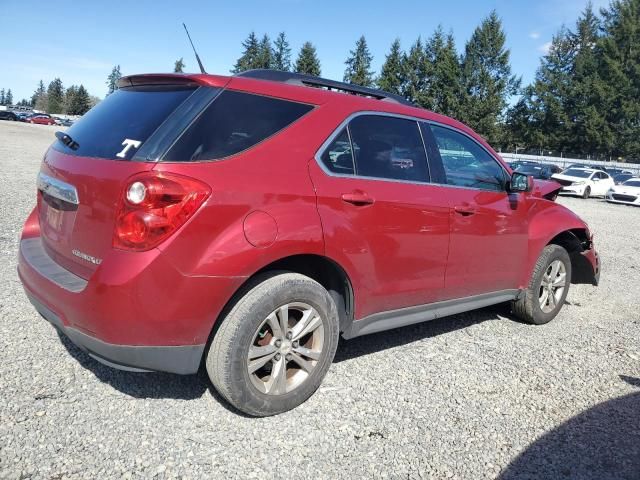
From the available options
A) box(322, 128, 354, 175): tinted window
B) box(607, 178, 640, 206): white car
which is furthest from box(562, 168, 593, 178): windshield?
box(322, 128, 354, 175): tinted window

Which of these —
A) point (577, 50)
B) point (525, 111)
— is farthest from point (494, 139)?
point (577, 50)

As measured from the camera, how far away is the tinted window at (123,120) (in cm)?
270

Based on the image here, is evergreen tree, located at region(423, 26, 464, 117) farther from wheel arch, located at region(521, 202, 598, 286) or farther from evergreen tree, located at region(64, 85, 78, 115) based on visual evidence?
evergreen tree, located at region(64, 85, 78, 115)

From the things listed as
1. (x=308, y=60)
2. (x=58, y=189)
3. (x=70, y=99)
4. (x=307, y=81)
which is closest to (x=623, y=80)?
(x=308, y=60)

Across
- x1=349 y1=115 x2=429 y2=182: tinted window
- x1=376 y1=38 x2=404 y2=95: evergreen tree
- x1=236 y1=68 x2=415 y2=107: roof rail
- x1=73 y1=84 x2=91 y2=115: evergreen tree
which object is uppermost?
x1=376 y1=38 x2=404 y2=95: evergreen tree

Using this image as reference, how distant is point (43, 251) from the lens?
3094 mm

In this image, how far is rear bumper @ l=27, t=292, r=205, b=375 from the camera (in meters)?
2.49

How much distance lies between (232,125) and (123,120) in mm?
628

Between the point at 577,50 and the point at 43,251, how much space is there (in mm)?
79250

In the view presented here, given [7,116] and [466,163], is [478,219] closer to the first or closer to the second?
[466,163]

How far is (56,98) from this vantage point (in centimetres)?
13000

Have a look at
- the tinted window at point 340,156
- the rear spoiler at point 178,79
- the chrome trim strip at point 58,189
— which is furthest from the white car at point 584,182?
the chrome trim strip at point 58,189

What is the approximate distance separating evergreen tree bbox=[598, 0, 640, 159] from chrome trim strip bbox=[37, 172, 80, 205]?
7056cm

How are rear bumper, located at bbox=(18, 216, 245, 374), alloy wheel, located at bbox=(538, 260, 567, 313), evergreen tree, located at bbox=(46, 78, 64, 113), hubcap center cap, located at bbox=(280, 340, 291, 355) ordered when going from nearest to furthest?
1. rear bumper, located at bbox=(18, 216, 245, 374)
2. hubcap center cap, located at bbox=(280, 340, 291, 355)
3. alloy wheel, located at bbox=(538, 260, 567, 313)
4. evergreen tree, located at bbox=(46, 78, 64, 113)
